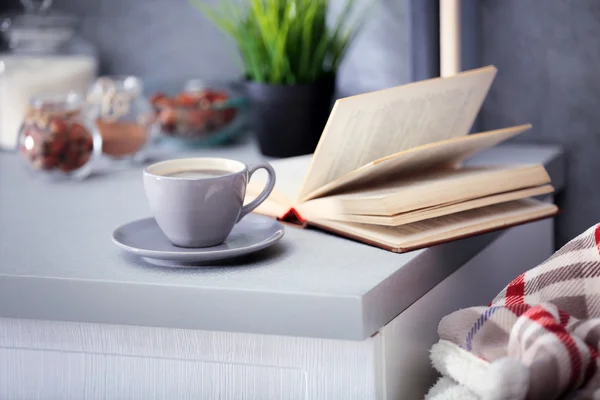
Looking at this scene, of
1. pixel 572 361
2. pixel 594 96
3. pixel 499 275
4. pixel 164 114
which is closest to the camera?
pixel 572 361

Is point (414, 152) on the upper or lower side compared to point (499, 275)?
upper

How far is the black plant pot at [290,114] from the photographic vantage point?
47.6 inches

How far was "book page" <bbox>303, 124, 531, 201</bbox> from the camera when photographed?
784mm

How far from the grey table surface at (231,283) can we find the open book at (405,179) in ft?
0.08

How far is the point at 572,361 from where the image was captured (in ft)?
1.94

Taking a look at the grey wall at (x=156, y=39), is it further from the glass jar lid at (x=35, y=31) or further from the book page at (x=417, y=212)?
the book page at (x=417, y=212)

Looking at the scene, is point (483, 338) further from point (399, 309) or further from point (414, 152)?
point (414, 152)

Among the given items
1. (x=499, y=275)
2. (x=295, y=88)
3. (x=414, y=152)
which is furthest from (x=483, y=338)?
(x=295, y=88)

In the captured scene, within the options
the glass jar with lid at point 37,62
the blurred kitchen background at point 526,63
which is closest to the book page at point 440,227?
the blurred kitchen background at point 526,63

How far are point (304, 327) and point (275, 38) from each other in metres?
0.62

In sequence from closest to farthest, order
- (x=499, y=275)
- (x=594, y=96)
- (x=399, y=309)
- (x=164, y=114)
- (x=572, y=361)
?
(x=572, y=361)
(x=399, y=309)
(x=499, y=275)
(x=594, y=96)
(x=164, y=114)

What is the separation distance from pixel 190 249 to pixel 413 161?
0.74ft

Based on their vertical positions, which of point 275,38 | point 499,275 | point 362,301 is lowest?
point 499,275

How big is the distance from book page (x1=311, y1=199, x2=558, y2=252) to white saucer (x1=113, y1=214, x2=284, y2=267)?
0.06m
